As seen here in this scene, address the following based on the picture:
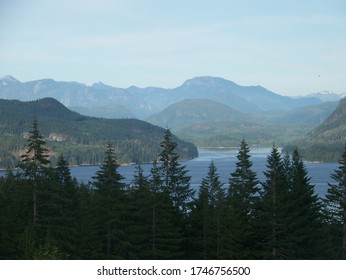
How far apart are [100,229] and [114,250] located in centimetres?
138

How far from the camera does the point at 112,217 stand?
2738 cm

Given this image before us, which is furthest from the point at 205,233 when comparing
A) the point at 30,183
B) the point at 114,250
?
the point at 30,183

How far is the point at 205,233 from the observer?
90.7 feet

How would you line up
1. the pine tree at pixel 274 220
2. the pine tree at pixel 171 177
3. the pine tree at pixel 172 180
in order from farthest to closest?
1. the pine tree at pixel 171 177
2. the pine tree at pixel 172 180
3. the pine tree at pixel 274 220

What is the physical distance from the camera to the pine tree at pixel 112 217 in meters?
26.7

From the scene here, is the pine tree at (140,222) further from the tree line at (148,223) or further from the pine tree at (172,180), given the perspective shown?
the pine tree at (172,180)

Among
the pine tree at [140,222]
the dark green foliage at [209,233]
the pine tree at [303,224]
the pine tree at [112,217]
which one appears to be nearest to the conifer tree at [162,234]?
the pine tree at [140,222]

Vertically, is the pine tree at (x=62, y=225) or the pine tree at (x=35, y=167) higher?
the pine tree at (x=35, y=167)

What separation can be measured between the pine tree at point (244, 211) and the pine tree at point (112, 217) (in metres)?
5.70

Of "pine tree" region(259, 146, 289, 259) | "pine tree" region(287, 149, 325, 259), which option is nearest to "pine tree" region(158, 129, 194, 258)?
"pine tree" region(259, 146, 289, 259)

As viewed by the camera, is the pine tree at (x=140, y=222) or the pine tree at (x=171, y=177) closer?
the pine tree at (x=140, y=222)

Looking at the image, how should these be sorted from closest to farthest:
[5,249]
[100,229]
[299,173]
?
[5,249], [100,229], [299,173]

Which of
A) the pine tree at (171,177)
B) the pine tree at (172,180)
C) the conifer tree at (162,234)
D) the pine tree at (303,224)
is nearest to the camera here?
the conifer tree at (162,234)

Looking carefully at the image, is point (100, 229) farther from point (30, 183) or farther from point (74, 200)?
point (74, 200)
